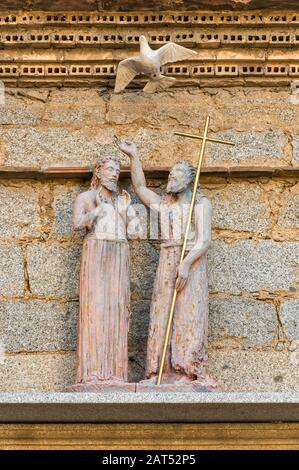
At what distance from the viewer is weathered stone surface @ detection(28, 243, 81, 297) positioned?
26.9 feet

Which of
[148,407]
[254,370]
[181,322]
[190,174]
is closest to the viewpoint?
[148,407]

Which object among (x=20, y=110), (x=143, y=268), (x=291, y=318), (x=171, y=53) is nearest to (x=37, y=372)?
(x=143, y=268)

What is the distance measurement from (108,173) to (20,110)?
0.63 meters

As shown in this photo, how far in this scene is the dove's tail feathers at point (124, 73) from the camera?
833 cm

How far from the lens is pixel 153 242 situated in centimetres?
827

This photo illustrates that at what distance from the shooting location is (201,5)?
848 centimetres

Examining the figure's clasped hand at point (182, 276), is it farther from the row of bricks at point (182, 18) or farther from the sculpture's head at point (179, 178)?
the row of bricks at point (182, 18)

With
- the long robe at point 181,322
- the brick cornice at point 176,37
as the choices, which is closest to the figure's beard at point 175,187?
the long robe at point 181,322

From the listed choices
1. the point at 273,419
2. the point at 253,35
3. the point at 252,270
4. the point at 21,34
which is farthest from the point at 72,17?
the point at 273,419

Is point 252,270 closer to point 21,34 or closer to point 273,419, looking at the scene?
point 273,419

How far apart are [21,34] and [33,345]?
1.50 meters

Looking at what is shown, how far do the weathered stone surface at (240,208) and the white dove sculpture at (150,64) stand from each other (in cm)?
55

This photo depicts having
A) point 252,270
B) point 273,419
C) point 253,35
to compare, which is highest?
point 253,35

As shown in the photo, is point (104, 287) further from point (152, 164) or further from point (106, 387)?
point (152, 164)
